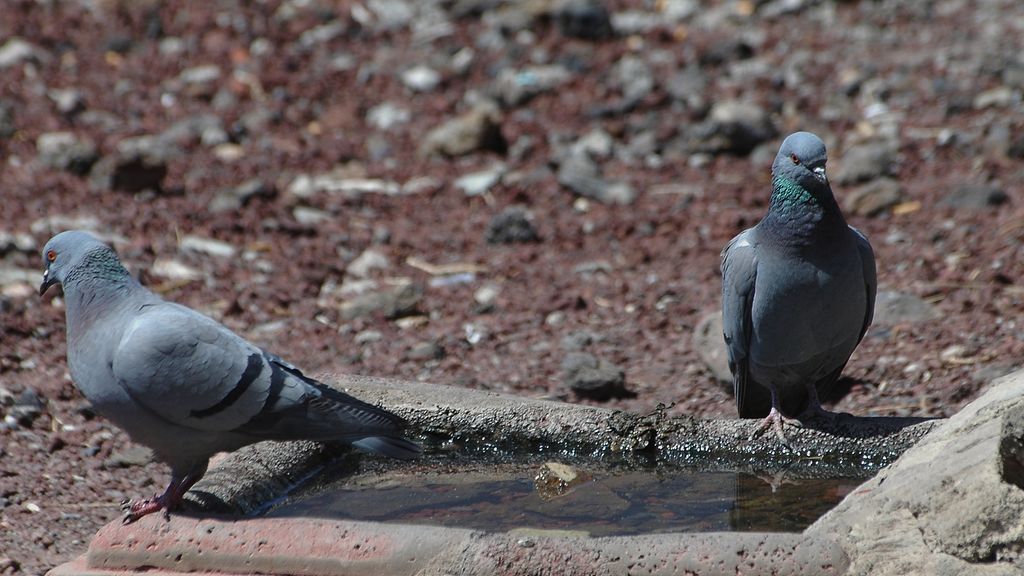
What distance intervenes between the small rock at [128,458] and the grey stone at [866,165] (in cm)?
463

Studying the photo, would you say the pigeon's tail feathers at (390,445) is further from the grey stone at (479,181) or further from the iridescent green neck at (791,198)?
the grey stone at (479,181)

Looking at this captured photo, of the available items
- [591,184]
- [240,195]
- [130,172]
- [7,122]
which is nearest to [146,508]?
[240,195]

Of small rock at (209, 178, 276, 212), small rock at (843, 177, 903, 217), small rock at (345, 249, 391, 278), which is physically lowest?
small rock at (843, 177, 903, 217)

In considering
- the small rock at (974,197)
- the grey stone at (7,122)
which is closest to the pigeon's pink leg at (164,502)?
the small rock at (974,197)

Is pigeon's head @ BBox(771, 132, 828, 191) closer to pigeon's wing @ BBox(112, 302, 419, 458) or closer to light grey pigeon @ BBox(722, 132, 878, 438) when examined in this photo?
light grey pigeon @ BBox(722, 132, 878, 438)

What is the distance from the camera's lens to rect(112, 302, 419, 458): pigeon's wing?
335 cm

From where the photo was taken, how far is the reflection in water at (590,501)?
3490 millimetres

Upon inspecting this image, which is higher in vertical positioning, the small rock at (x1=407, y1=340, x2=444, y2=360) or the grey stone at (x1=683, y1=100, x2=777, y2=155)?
the small rock at (x1=407, y1=340, x2=444, y2=360)

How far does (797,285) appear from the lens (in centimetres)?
397

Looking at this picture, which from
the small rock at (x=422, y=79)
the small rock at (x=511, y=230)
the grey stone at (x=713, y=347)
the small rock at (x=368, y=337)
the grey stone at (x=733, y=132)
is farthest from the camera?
the small rock at (x=422, y=79)

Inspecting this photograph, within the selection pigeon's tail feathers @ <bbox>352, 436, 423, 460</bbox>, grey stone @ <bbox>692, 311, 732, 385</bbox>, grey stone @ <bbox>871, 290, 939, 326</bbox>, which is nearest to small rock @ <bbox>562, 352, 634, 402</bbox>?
grey stone @ <bbox>692, 311, 732, 385</bbox>

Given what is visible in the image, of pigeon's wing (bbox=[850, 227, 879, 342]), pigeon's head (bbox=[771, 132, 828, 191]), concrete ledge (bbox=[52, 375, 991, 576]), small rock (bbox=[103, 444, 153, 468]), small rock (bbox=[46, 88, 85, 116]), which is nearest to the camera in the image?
concrete ledge (bbox=[52, 375, 991, 576])

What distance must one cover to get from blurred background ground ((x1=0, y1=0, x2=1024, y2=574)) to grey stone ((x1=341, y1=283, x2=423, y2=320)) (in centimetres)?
→ 1

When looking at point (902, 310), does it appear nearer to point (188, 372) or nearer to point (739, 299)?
point (739, 299)
